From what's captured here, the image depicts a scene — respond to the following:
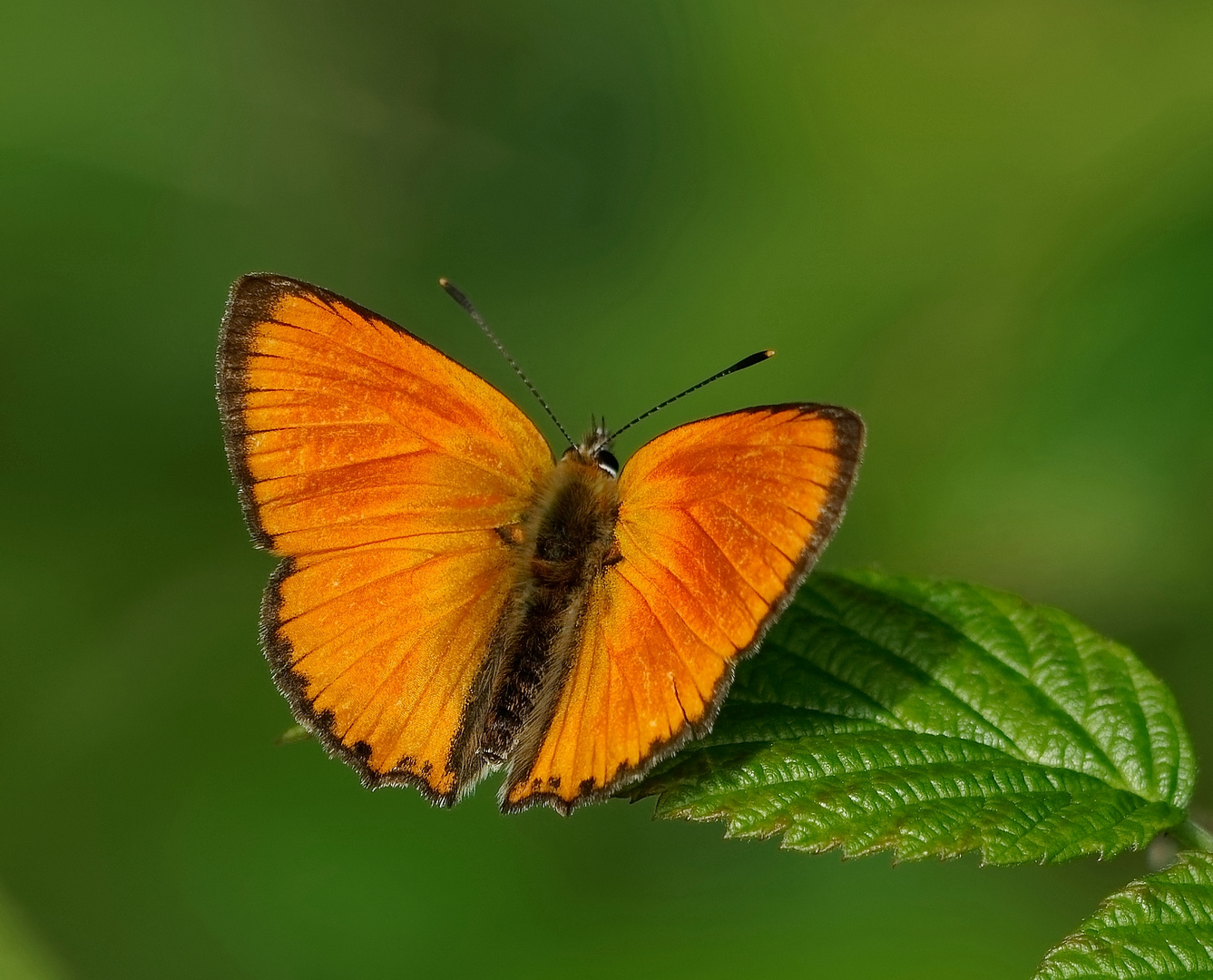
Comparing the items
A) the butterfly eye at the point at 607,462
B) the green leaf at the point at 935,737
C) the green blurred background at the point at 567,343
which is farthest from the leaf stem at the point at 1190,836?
the green blurred background at the point at 567,343

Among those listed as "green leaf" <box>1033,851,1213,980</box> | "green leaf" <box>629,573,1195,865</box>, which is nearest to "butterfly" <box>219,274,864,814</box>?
"green leaf" <box>629,573,1195,865</box>

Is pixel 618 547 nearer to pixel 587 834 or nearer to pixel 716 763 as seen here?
pixel 716 763

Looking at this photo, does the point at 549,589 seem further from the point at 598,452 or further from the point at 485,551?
the point at 598,452

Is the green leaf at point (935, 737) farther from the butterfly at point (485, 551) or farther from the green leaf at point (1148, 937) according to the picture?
the butterfly at point (485, 551)

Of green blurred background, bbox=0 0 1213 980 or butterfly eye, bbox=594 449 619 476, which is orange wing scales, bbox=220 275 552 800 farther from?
green blurred background, bbox=0 0 1213 980

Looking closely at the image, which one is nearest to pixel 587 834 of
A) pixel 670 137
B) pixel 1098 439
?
pixel 1098 439

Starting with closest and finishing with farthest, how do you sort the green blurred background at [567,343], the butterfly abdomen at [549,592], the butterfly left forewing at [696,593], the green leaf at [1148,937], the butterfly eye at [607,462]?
1. the green leaf at [1148,937]
2. the butterfly left forewing at [696,593]
3. the butterfly abdomen at [549,592]
4. the butterfly eye at [607,462]
5. the green blurred background at [567,343]

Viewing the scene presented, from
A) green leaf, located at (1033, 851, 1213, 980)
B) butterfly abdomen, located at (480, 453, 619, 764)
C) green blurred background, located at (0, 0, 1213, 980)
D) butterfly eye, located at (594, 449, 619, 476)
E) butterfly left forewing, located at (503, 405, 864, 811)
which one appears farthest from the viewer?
green blurred background, located at (0, 0, 1213, 980)

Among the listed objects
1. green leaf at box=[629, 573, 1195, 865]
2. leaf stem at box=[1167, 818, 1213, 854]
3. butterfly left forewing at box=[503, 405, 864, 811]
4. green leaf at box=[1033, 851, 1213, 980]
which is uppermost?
butterfly left forewing at box=[503, 405, 864, 811]
